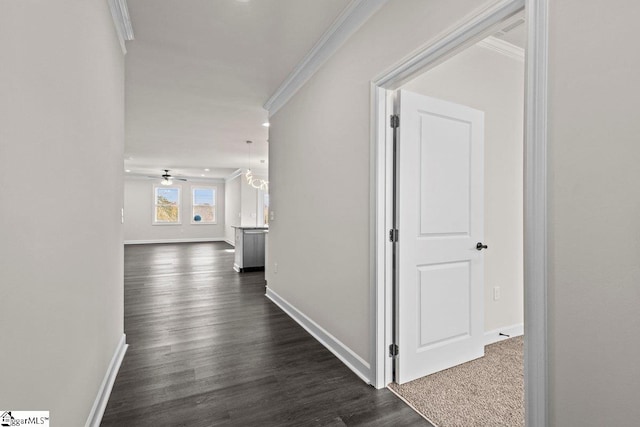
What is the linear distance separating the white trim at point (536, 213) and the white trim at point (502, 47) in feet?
5.77

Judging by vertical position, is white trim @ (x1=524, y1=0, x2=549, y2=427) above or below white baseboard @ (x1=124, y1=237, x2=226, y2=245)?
above

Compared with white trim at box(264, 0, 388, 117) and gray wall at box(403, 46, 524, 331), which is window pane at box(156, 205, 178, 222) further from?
gray wall at box(403, 46, 524, 331)

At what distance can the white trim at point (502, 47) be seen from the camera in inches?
105

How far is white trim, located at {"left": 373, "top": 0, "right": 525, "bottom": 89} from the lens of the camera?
1.31 meters

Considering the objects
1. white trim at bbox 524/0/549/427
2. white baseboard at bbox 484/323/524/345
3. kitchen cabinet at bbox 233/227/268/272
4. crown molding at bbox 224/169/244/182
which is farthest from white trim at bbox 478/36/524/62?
crown molding at bbox 224/169/244/182

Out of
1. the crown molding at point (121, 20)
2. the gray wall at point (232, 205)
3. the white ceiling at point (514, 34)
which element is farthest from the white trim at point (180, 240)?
the white ceiling at point (514, 34)

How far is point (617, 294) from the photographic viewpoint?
982 mm

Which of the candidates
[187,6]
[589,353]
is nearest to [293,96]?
[187,6]

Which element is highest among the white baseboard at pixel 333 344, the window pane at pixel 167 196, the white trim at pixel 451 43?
the white trim at pixel 451 43

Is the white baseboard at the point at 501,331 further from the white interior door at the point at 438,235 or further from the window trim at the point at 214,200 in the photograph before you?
the window trim at the point at 214,200

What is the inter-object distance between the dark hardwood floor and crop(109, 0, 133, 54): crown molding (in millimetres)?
2603

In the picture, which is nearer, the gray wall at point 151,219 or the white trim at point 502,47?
the white trim at point 502,47

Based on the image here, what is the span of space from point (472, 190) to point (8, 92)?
2.58m
